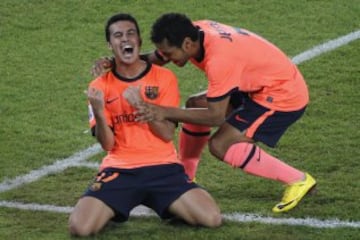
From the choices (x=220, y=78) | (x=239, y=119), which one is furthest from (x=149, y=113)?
(x=239, y=119)

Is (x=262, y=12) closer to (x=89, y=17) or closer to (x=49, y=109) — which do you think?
(x=89, y=17)

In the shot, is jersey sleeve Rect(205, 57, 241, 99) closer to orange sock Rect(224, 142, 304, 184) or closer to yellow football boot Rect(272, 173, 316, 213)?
orange sock Rect(224, 142, 304, 184)

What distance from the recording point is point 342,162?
8984mm

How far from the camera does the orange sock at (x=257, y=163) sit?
7.98 m

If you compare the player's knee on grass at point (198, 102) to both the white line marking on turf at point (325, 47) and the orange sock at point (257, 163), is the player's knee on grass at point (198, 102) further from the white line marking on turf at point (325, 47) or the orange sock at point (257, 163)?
the white line marking on turf at point (325, 47)

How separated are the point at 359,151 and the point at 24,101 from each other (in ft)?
10.4

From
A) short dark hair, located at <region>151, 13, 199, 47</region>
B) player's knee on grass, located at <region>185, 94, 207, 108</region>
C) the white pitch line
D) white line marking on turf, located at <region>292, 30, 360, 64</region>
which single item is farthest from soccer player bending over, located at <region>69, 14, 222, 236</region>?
white line marking on turf, located at <region>292, 30, 360, 64</region>

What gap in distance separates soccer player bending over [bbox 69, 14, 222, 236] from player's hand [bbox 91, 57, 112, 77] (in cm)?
5

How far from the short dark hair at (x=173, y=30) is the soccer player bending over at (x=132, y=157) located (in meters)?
0.17

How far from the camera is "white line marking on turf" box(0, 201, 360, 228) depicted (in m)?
7.70

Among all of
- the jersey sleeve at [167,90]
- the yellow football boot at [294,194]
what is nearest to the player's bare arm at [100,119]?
the jersey sleeve at [167,90]

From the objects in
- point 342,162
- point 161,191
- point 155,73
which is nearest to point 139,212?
point 161,191

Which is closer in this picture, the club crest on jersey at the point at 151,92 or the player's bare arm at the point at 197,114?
the player's bare arm at the point at 197,114

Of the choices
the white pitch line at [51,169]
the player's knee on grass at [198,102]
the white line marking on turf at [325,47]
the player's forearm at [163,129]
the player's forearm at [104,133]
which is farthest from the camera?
the white line marking on turf at [325,47]
